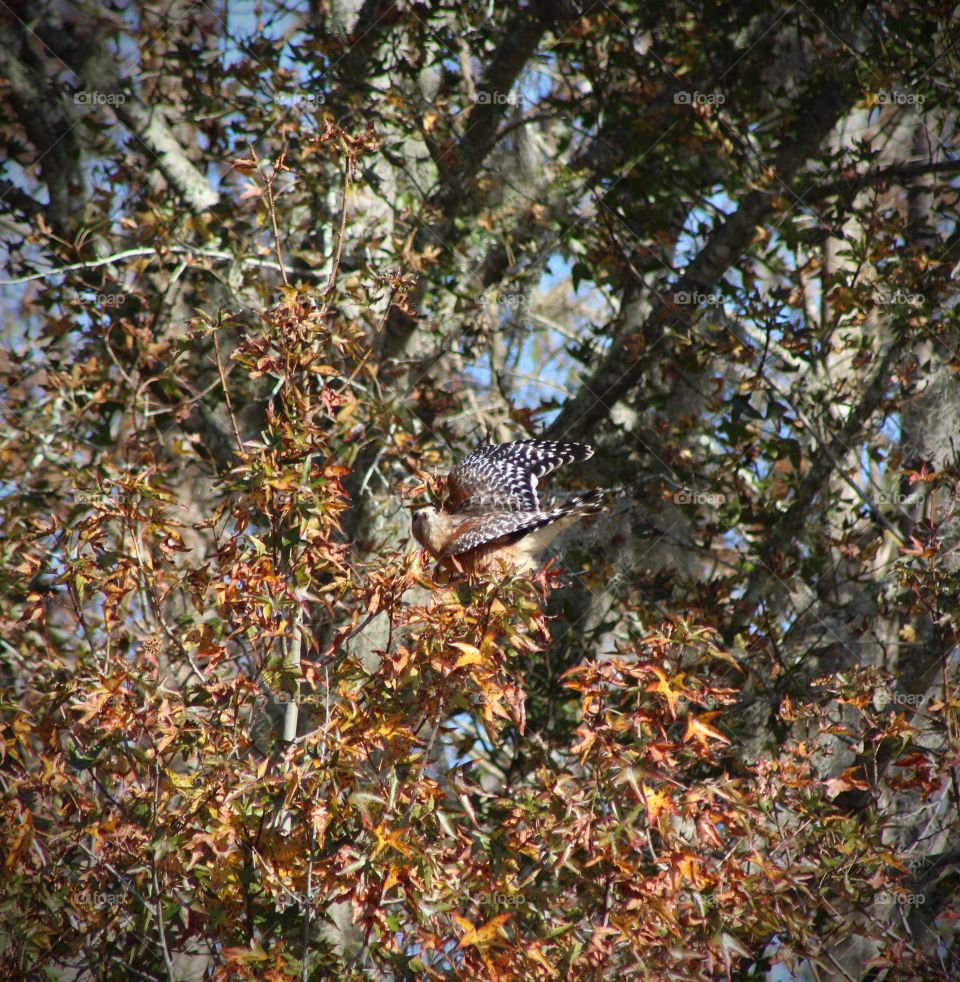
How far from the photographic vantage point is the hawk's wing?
378 centimetres

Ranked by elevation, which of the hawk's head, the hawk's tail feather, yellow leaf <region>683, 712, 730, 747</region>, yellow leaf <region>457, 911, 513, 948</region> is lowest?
yellow leaf <region>457, 911, 513, 948</region>

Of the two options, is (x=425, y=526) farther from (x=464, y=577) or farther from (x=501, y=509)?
(x=464, y=577)

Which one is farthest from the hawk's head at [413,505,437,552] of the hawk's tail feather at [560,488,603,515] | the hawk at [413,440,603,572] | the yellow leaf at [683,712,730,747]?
the yellow leaf at [683,712,730,747]

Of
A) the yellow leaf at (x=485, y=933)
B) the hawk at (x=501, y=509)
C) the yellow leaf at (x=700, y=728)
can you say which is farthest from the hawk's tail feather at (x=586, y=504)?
the yellow leaf at (x=485, y=933)

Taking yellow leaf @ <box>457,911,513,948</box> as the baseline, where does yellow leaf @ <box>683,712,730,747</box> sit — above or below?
above

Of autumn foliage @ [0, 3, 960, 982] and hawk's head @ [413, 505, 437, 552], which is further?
hawk's head @ [413, 505, 437, 552]

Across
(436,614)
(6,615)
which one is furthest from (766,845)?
(6,615)

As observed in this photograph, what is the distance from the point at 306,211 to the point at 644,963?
412 centimetres

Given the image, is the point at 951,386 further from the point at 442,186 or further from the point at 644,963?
the point at 644,963

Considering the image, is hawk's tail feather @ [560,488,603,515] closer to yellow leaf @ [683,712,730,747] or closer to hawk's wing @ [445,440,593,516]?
hawk's wing @ [445,440,593,516]

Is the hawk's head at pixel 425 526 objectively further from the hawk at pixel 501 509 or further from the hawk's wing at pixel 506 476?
the hawk's wing at pixel 506 476

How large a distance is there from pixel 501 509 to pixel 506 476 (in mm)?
133

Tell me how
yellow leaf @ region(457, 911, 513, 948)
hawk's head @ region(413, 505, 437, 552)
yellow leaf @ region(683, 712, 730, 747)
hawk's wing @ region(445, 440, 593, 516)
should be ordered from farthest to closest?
hawk's wing @ region(445, 440, 593, 516) → hawk's head @ region(413, 505, 437, 552) → yellow leaf @ region(683, 712, 730, 747) → yellow leaf @ region(457, 911, 513, 948)

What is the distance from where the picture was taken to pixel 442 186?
492cm
